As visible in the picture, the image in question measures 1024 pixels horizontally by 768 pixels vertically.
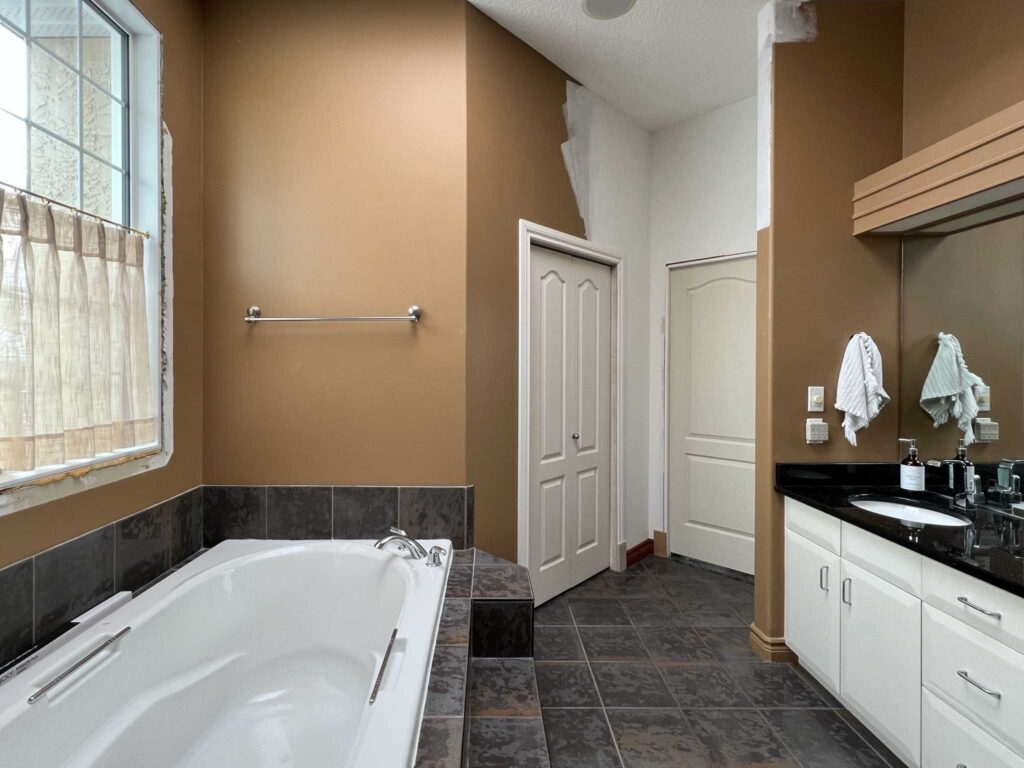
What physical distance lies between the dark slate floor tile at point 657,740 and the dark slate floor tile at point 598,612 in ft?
2.20

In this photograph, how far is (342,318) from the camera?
2.15 meters

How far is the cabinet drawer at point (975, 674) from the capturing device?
118cm

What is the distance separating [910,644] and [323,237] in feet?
8.33

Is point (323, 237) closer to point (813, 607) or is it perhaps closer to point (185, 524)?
point (185, 524)

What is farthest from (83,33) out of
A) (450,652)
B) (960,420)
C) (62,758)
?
(960,420)

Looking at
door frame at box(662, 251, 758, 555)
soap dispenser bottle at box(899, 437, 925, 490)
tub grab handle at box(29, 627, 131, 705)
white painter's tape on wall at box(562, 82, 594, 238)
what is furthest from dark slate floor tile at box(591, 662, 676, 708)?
white painter's tape on wall at box(562, 82, 594, 238)

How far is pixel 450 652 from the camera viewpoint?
1.38m

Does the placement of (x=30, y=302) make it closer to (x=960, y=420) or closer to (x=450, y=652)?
(x=450, y=652)

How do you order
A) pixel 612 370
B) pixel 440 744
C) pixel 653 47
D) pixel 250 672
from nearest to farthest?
pixel 440 744
pixel 250 672
pixel 653 47
pixel 612 370

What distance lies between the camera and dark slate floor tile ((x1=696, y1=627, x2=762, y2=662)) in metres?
2.26

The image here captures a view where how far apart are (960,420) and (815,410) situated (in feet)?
1.58

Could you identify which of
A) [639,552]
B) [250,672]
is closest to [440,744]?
[250,672]

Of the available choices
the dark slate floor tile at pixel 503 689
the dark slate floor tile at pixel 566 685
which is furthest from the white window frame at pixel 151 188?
Result: the dark slate floor tile at pixel 566 685

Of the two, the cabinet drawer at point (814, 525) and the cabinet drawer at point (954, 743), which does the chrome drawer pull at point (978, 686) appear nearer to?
the cabinet drawer at point (954, 743)
